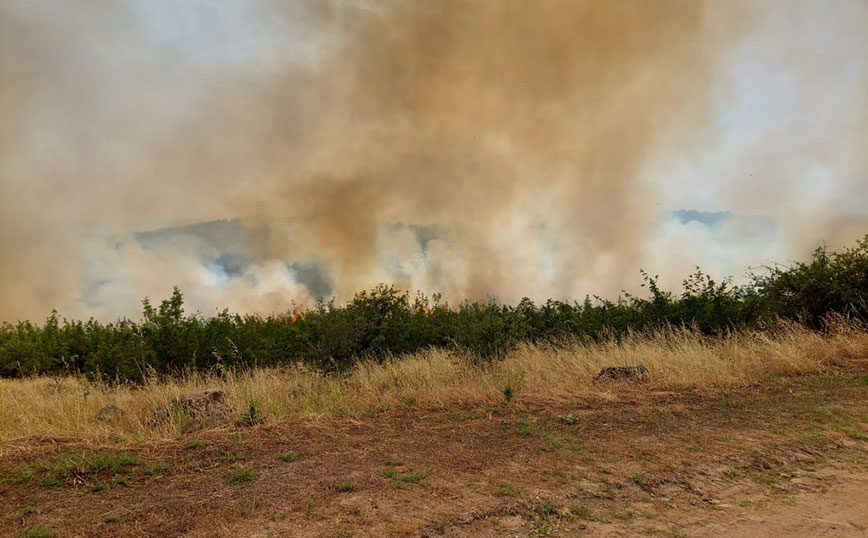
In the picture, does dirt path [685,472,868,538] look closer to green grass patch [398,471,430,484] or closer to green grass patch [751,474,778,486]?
green grass patch [751,474,778,486]

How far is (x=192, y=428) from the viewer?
24.1ft

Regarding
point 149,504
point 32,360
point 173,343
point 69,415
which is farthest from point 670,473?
point 32,360

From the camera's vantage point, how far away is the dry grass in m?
8.04

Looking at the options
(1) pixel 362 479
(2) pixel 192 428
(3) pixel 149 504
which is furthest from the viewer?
(2) pixel 192 428

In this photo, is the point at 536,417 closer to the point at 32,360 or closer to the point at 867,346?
the point at 867,346

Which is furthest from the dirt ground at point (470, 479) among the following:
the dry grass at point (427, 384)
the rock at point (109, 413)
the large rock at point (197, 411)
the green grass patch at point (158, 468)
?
the rock at point (109, 413)

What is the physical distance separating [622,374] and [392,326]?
23.2ft

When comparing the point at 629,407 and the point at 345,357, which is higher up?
the point at 345,357

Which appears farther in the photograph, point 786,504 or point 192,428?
point 192,428

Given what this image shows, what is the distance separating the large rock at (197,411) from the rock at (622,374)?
7401 millimetres

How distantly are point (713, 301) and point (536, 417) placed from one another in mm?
15271

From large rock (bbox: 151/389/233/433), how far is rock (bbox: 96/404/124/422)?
2.54 feet

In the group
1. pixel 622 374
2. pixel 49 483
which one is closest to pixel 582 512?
pixel 49 483

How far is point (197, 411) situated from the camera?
306 inches
